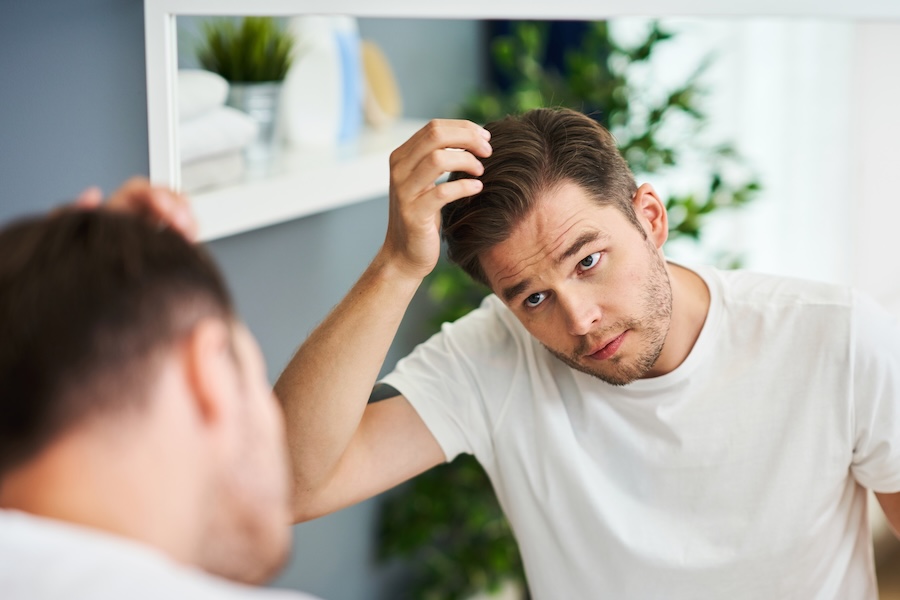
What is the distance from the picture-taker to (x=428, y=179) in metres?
1.12

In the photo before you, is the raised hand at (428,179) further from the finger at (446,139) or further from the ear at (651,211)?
the ear at (651,211)

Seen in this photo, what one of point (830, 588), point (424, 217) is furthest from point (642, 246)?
point (830, 588)

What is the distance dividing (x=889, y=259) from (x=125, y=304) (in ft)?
5.52

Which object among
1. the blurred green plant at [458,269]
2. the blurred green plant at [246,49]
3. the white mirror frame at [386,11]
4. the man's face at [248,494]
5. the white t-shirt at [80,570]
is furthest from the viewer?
the blurred green plant at [458,269]

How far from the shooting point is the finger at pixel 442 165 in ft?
3.63

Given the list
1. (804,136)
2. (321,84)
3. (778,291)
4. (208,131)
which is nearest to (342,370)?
(208,131)

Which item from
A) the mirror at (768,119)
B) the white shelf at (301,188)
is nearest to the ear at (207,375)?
the white shelf at (301,188)

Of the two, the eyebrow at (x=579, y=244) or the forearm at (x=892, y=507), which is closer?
the eyebrow at (x=579, y=244)

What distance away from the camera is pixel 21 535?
51cm

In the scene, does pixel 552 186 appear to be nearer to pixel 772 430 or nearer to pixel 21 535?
pixel 772 430

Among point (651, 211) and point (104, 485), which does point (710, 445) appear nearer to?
point (651, 211)

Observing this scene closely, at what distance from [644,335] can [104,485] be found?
2.71ft

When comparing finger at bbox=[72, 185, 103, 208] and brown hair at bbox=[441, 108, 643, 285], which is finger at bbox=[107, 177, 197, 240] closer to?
finger at bbox=[72, 185, 103, 208]

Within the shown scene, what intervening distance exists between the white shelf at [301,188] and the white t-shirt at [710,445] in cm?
44
